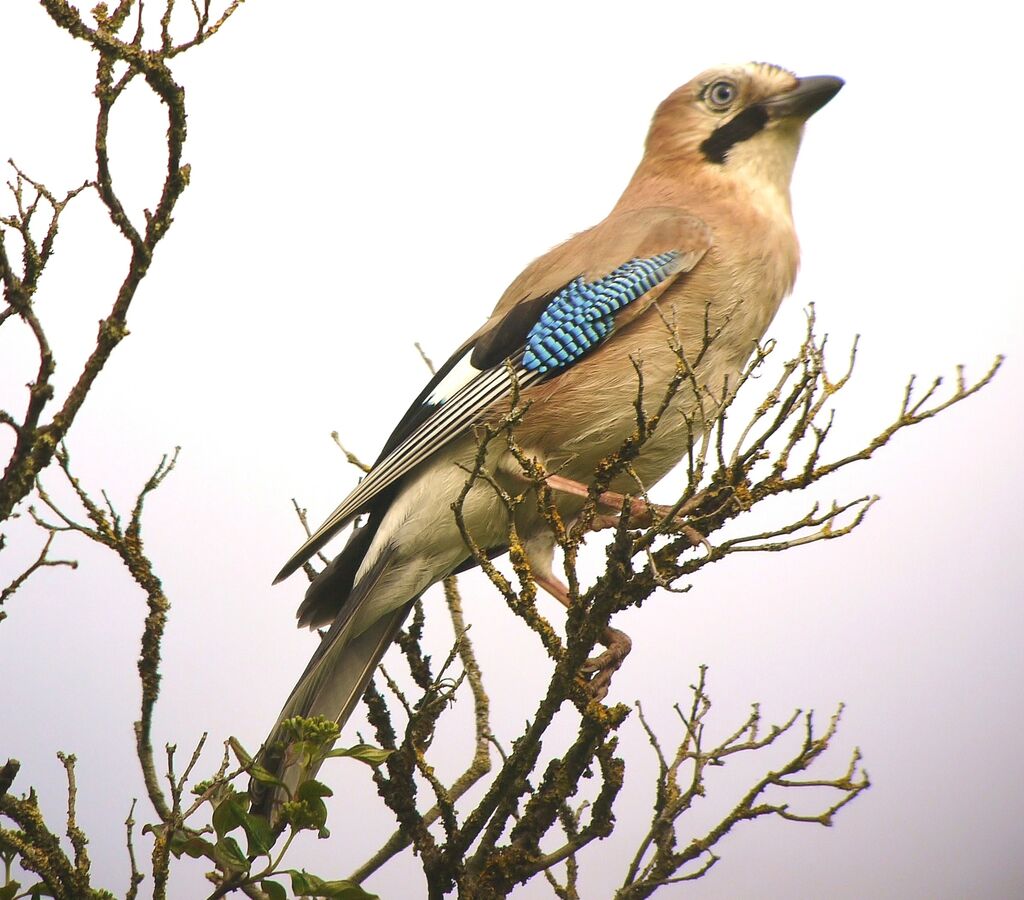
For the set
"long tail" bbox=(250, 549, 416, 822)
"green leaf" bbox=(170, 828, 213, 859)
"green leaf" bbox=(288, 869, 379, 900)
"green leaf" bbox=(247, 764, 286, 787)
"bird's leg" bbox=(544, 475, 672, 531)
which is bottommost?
"green leaf" bbox=(288, 869, 379, 900)

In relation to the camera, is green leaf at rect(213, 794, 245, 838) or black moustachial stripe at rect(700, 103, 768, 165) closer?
green leaf at rect(213, 794, 245, 838)

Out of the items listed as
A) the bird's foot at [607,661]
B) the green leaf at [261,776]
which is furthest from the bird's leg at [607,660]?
the green leaf at [261,776]

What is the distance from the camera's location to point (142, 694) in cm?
319

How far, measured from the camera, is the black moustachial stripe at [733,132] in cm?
507

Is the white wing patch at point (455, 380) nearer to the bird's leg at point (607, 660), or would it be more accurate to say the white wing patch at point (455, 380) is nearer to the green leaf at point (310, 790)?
the bird's leg at point (607, 660)

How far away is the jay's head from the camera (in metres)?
4.97

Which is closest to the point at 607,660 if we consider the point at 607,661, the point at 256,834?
the point at 607,661

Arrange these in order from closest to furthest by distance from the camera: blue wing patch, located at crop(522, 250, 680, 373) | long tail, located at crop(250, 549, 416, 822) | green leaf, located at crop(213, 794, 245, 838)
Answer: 1. green leaf, located at crop(213, 794, 245, 838)
2. long tail, located at crop(250, 549, 416, 822)
3. blue wing patch, located at crop(522, 250, 680, 373)

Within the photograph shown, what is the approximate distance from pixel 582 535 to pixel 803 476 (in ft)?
1.98

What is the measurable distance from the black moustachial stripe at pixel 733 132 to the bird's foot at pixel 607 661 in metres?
2.24

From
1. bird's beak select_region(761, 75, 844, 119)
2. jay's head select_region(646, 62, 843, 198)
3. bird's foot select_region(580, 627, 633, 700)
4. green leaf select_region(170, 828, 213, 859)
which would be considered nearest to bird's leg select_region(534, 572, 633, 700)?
bird's foot select_region(580, 627, 633, 700)

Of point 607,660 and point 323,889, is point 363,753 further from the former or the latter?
point 607,660

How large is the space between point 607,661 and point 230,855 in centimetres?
137

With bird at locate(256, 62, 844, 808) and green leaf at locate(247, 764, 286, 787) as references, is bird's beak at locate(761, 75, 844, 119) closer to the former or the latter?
bird at locate(256, 62, 844, 808)
